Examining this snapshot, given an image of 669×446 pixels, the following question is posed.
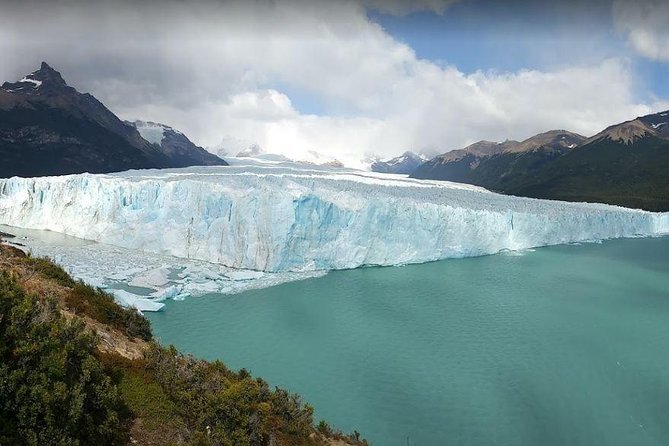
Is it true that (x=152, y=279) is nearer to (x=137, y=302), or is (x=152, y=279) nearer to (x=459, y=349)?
(x=137, y=302)

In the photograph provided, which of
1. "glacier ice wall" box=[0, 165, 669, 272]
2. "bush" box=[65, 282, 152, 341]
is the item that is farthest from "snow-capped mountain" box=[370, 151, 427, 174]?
"bush" box=[65, 282, 152, 341]

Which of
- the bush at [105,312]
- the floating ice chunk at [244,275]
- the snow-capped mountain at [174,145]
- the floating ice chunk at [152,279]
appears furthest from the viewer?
the snow-capped mountain at [174,145]

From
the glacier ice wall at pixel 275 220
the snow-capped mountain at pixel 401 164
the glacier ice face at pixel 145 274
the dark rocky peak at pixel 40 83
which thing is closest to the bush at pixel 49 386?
the glacier ice face at pixel 145 274

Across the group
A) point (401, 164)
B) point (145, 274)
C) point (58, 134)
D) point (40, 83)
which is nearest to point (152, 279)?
point (145, 274)

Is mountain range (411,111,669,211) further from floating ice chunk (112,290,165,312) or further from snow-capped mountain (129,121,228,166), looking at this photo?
snow-capped mountain (129,121,228,166)

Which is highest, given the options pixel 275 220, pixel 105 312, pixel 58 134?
pixel 58 134

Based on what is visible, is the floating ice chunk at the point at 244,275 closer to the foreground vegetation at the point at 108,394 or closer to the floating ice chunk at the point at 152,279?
the floating ice chunk at the point at 152,279
